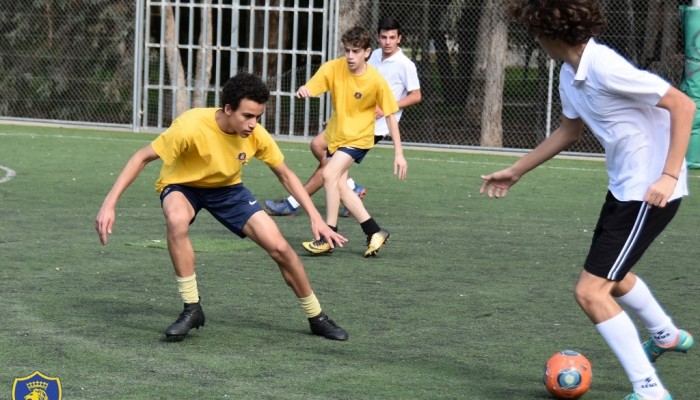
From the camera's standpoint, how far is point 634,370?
531cm

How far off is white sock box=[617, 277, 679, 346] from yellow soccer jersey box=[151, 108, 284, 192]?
2.00 meters

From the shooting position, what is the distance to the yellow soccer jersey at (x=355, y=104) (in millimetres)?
10117

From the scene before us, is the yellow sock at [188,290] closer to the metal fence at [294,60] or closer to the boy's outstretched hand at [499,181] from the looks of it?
the boy's outstretched hand at [499,181]

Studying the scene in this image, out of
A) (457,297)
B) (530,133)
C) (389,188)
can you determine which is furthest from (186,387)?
(530,133)

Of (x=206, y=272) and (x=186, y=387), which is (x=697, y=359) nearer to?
(x=186, y=387)

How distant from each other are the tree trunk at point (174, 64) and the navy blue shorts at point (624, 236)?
15.5m

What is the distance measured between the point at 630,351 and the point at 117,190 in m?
2.65

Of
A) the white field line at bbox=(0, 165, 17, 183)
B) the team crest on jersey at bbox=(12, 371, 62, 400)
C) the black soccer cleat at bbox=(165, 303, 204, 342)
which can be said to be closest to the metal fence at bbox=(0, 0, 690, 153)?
the white field line at bbox=(0, 165, 17, 183)

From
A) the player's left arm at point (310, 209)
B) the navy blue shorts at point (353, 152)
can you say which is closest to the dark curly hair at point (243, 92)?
the player's left arm at point (310, 209)

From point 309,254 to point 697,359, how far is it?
3809 millimetres

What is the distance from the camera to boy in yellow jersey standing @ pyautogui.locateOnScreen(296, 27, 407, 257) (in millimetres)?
9875

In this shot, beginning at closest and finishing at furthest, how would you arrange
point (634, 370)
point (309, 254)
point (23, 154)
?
point (634, 370), point (309, 254), point (23, 154)

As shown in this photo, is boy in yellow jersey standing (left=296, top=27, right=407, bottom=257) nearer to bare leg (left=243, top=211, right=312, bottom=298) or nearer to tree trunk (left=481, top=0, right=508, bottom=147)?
bare leg (left=243, top=211, right=312, bottom=298)

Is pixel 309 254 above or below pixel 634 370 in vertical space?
below
